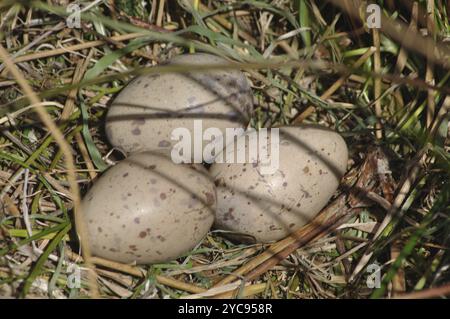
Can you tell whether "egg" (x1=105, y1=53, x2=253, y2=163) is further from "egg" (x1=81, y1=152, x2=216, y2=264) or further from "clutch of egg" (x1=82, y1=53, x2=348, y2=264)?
"egg" (x1=81, y1=152, x2=216, y2=264)

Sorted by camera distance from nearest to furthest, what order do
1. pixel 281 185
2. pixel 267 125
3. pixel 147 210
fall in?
pixel 147 210
pixel 281 185
pixel 267 125

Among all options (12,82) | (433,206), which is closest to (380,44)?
(433,206)

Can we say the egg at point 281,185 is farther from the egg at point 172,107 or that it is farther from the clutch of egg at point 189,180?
the egg at point 172,107

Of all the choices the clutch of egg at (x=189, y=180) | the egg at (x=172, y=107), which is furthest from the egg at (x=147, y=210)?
the egg at (x=172, y=107)

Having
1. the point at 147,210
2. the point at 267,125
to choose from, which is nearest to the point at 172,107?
the point at 147,210

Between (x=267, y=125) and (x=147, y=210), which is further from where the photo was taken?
(x=267, y=125)

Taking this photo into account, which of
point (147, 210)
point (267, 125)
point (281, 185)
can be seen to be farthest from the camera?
point (267, 125)

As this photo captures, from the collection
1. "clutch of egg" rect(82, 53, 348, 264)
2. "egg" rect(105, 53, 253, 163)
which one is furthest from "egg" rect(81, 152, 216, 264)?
"egg" rect(105, 53, 253, 163)

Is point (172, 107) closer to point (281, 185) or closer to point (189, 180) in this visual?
point (189, 180)
